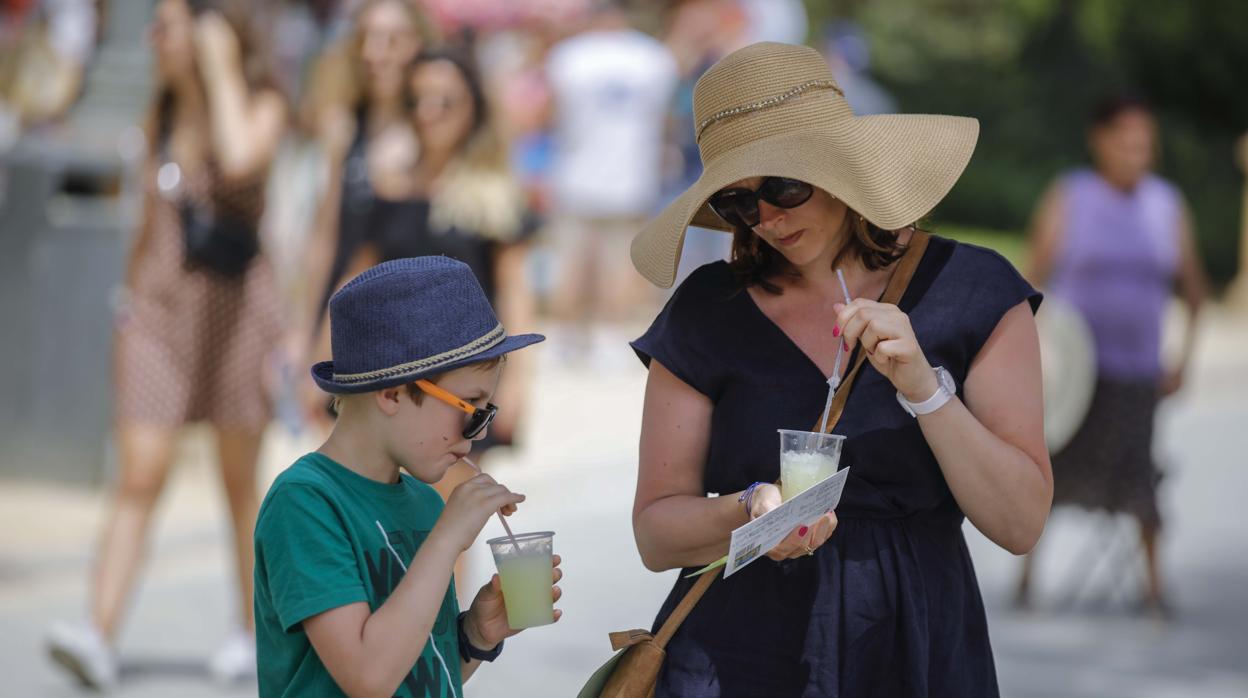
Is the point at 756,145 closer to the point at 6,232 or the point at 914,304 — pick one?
the point at 914,304

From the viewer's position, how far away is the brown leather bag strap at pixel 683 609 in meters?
2.79

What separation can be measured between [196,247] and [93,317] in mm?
2764

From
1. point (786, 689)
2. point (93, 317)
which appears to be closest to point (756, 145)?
point (786, 689)

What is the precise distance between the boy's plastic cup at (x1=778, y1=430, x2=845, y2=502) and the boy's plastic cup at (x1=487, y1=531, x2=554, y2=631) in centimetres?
36

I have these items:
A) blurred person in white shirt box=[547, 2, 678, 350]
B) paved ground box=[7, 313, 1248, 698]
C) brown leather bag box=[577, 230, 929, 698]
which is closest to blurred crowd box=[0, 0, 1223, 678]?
paved ground box=[7, 313, 1248, 698]

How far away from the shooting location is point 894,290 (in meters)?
2.78

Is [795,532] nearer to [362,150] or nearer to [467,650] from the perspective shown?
[467,650]

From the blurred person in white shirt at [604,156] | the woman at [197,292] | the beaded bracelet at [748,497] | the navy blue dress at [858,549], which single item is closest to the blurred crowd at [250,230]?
the woman at [197,292]

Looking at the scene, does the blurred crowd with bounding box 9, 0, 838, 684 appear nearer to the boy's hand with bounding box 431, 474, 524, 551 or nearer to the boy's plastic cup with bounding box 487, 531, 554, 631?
the boy's plastic cup with bounding box 487, 531, 554, 631

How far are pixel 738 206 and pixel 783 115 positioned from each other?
0.17 meters

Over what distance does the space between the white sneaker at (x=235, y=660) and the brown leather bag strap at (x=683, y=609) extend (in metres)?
3.25

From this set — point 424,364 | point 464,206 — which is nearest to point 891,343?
point 424,364

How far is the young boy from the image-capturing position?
7.91 feet

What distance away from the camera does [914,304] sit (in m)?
2.78
